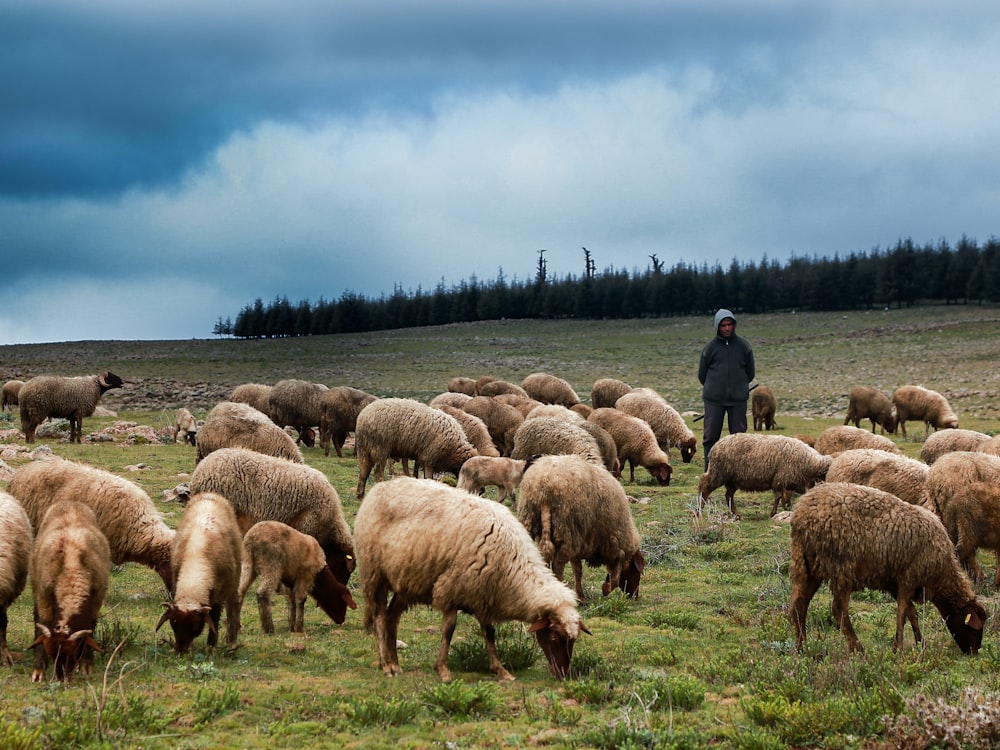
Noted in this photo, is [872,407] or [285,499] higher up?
[285,499]

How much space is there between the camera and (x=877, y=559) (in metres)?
7.89

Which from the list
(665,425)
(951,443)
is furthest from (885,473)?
(665,425)

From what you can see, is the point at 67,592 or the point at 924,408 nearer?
the point at 67,592

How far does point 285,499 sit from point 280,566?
6.65 ft

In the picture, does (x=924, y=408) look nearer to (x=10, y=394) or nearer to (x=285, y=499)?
(x=285, y=499)

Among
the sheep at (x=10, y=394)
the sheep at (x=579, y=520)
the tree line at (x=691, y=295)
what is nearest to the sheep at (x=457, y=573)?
the sheep at (x=579, y=520)

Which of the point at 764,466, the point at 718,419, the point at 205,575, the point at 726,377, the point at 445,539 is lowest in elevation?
the point at 764,466

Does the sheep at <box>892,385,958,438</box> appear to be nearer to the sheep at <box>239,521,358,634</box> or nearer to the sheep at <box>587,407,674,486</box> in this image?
the sheep at <box>587,407,674,486</box>

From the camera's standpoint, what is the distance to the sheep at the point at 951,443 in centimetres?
1592

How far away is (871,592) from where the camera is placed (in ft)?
34.4

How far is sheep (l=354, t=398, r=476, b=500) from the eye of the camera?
16.5 meters

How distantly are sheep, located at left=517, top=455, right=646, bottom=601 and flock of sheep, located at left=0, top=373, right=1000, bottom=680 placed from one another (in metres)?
0.02

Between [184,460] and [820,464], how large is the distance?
14.1m

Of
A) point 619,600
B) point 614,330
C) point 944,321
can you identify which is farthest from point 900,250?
point 619,600
